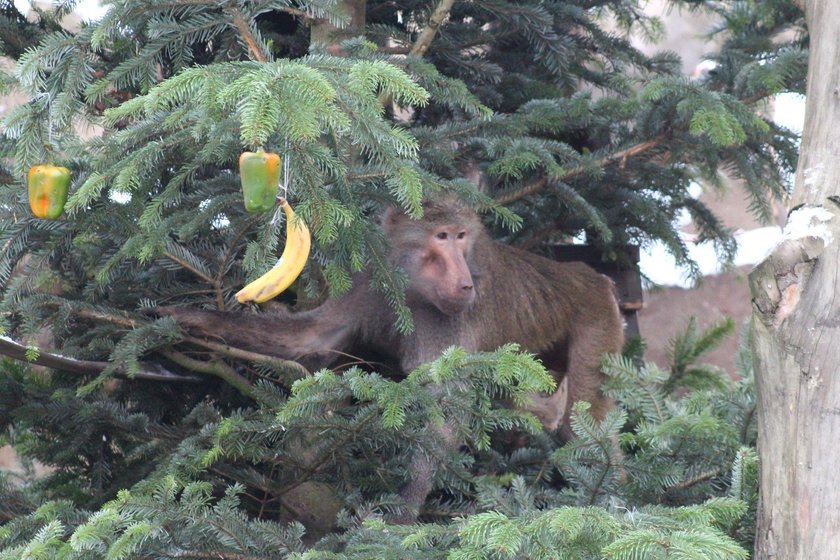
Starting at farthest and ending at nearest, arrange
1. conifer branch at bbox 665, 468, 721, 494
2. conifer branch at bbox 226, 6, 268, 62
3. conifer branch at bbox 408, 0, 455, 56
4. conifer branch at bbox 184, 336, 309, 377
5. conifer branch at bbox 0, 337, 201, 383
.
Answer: conifer branch at bbox 408, 0, 455, 56, conifer branch at bbox 184, 336, 309, 377, conifer branch at bbox 0, 337, 201, 383, conifer branch at bbox 665, 468, 721, 494, conifer branch at bbox 226, 6, 268, 62

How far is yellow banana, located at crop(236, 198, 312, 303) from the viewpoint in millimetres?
3076

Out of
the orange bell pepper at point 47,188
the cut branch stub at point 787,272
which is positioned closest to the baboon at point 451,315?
the orange bell pepper at point 47,188

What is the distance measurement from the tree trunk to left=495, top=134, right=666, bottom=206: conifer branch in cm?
166

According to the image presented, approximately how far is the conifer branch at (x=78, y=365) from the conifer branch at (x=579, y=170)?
71.5 inches

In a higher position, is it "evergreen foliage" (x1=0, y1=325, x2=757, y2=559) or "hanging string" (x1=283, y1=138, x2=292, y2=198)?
"hanging string" (x1=283, y1=138, x2=292, y2=198)

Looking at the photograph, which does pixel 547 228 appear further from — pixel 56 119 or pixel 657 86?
pixel 56 119

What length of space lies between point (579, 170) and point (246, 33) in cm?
210

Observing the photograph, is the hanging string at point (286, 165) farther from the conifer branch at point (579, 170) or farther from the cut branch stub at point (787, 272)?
the conifer branch at point (579, 170)

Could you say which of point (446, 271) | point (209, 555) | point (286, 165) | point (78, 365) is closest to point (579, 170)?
point (446, 271)

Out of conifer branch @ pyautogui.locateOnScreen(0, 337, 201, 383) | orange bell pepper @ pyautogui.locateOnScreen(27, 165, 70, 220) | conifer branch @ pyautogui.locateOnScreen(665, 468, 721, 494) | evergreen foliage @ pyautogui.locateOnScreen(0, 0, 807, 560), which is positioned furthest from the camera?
conifer branch @ pyautogui.locateOnScreen(0, 337, 201, 383)

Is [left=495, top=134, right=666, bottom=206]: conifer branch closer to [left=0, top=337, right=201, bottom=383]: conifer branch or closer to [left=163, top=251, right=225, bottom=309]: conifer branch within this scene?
[left=163, top=251, right=225, bottom=309]: conifer branch

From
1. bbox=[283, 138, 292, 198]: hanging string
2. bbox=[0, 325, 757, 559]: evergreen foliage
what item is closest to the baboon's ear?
bbox=[0, 325, 757, 559]: evergreen foliage

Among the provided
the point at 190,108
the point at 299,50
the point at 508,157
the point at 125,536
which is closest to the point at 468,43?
the point at 299,50

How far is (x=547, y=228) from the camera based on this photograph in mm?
6102
